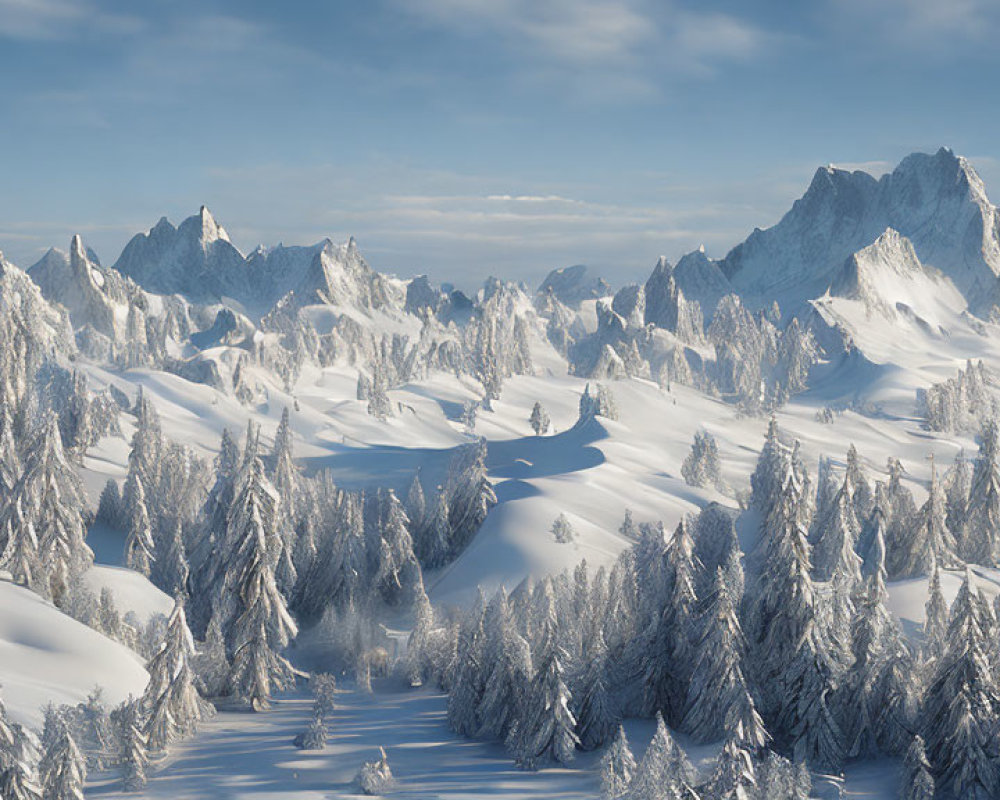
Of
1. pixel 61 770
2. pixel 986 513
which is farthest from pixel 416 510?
pixel 61 770

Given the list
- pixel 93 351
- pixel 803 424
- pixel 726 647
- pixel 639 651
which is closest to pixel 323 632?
pixel 639 651

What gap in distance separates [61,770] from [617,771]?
15.3 meters

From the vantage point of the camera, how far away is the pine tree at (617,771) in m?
26.4

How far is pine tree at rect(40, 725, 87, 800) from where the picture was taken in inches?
870

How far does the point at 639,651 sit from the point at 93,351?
156 meters

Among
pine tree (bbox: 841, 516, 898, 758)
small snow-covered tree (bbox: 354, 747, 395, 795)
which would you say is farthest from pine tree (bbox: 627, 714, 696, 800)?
pine tree (bbox: 841, 516, 898, 758)

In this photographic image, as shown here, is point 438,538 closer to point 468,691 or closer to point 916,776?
point 468,691

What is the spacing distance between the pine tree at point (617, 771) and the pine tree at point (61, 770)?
46.9 feet

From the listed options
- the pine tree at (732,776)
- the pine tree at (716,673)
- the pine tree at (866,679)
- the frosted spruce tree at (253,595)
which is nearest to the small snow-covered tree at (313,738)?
the frosted spruce tree at (253,595)

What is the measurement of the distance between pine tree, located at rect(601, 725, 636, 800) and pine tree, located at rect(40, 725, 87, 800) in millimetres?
14300

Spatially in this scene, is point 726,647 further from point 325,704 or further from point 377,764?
point 325,704

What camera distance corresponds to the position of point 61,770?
22.1 m

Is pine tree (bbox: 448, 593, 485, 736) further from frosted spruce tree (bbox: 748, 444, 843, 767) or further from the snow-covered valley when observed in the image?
Answer: frosted spruce tree (bbox: 748, 444, 843, 767)

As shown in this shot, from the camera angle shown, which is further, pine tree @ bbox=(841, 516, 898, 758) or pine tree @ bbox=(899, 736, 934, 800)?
pine tree @ bbox=(841, 516, 898, 758)
